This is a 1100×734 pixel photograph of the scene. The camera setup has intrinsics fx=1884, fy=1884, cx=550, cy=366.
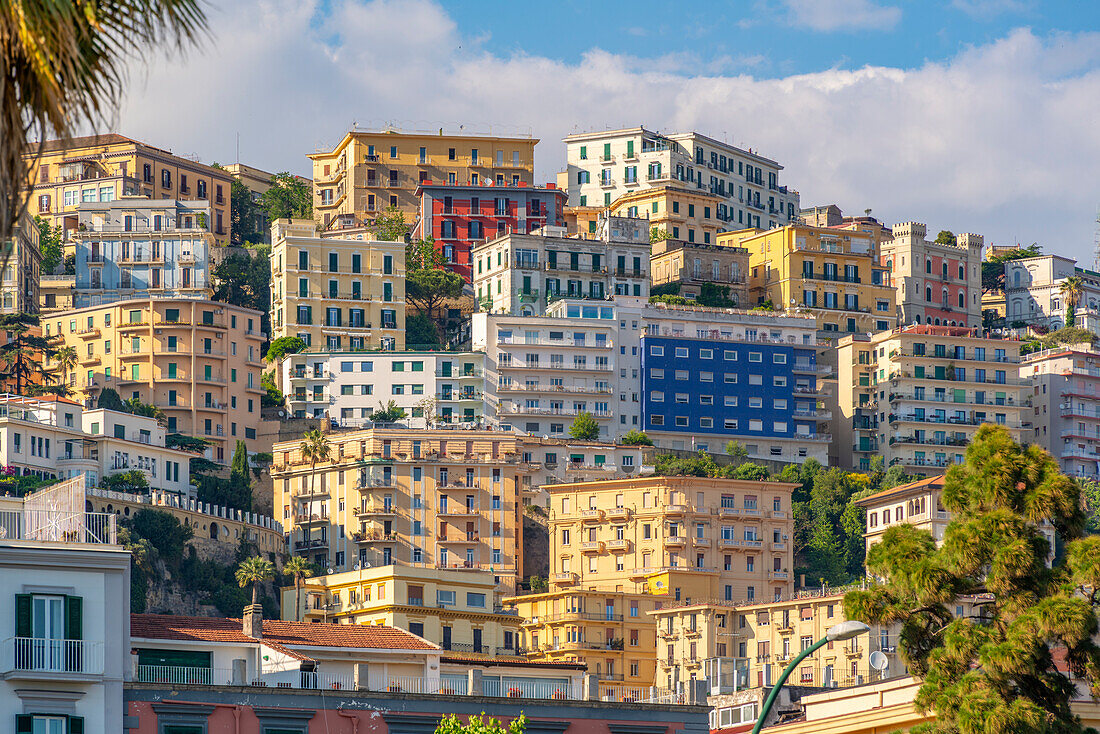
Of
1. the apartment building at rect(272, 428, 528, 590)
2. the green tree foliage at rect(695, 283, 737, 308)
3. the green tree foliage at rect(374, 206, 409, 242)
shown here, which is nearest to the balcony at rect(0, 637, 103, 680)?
the apartment building at rect(272, 428, 528, 590)

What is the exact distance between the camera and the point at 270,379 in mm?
160500

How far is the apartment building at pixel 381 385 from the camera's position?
498 feet

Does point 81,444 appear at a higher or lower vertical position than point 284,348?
lower

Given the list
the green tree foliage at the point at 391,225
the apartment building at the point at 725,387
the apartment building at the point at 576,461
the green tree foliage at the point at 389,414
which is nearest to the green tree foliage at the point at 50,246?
the green tree foliage at the point at 391,225

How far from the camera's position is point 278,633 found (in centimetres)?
6109

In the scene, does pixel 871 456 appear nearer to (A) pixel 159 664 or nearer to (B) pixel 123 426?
(B) pixel 123 426

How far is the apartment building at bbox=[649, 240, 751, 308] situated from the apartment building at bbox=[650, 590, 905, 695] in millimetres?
58091

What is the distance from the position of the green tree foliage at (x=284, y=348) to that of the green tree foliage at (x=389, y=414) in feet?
39.5

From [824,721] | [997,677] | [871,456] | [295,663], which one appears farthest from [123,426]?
[997,677]

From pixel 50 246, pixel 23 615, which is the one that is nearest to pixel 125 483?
pixel 50 246

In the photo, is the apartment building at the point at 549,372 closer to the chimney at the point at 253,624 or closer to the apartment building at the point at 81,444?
the apartment building at the point at 81,444

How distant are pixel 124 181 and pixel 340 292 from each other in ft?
87.8

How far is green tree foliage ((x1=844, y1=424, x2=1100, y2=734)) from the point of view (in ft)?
96.1

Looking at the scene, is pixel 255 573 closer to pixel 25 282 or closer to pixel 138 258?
pixel 25 282
